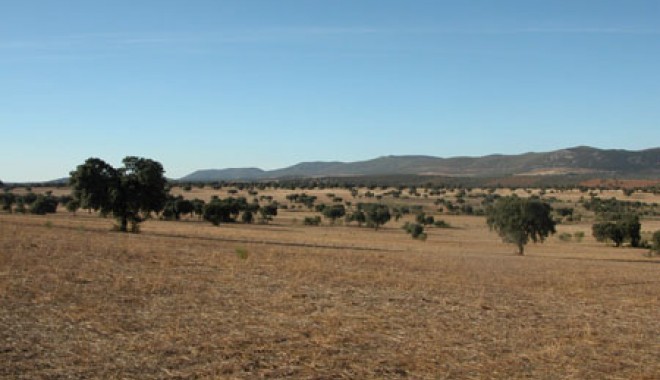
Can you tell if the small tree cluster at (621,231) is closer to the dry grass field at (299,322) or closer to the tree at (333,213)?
the tree at (333,213)

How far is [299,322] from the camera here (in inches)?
705

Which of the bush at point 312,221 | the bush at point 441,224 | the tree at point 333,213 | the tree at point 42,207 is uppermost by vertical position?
the tree at point 42,207

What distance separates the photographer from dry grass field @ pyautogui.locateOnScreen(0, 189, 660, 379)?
13.4 m

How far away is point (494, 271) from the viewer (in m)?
37.4

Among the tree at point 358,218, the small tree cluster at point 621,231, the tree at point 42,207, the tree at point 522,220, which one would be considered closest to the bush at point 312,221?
the tree at point 358,218

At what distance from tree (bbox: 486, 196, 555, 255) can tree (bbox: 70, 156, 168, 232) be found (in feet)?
112

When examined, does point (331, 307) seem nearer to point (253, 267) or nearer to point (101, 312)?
point (101, 312)

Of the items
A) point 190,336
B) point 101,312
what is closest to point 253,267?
point 101,312

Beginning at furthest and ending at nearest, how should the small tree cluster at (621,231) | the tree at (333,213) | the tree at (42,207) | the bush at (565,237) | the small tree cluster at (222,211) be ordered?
1. the tree at (333,213)
2. the tree at (42,207)
3. the small tree cluster at (222,211)
4. the bush at (565,237)
5. the small tree cluster at (621,231)

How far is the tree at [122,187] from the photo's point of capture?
187 ft

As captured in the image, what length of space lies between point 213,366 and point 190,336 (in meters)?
2.63

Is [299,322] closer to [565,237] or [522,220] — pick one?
[522,220]

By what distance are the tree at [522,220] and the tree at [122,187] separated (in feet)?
112

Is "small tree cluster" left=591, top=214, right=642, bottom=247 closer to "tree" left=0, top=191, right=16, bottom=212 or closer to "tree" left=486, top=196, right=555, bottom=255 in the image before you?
"tree" left=486, top=196, right=555, bottom=255
